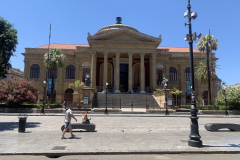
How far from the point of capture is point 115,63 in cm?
4500

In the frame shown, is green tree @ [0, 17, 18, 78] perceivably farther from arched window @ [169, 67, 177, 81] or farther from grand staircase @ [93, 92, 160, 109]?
arched window @ [169, 67, 177, 81]

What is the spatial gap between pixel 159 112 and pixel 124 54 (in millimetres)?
20231

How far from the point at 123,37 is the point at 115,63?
6.82 meters

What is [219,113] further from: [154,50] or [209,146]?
Answer: [209,146]

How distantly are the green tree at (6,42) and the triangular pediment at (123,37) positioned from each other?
25.7 m

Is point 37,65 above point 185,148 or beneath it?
above

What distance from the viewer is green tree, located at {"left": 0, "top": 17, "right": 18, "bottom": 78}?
14.7 metres

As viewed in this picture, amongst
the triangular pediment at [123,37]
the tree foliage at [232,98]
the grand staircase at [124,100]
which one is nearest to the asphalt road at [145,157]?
the grand staircase at [124,100]

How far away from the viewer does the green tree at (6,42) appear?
48.1 ft

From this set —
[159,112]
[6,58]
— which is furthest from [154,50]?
[6,58]

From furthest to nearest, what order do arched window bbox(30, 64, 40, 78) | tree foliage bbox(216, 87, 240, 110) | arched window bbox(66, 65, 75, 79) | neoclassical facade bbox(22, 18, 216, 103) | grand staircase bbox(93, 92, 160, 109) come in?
arched window bbox(66, 65, 75, 79) → arched window bbox(30, 64, 40, 78) → neoclassical facade bbox(22, 18, 216, 103) → grand staircase bbox(93, 92, 160, 109) → tree foliage bbox(216, 87, 240, 110)

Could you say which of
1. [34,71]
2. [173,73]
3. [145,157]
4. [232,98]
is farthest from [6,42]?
[173,73]

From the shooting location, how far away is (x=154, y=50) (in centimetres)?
4100

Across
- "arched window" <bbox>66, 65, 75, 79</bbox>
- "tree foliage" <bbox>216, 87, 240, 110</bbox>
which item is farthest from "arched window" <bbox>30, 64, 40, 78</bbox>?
"tree foliage" <bbox>216, 87, 240, 110</bbox>
